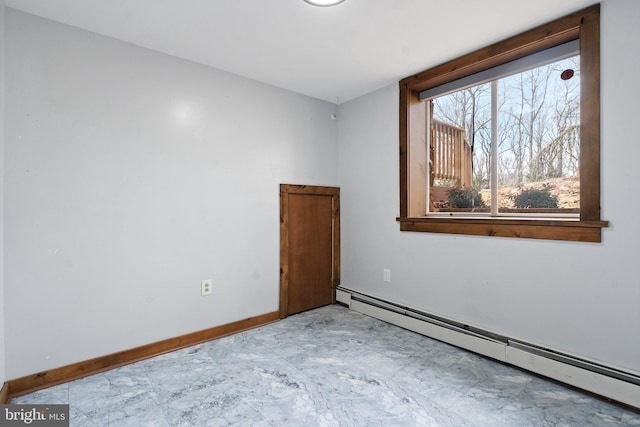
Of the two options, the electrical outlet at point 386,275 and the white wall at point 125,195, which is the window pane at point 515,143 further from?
the white wall at point 125,195

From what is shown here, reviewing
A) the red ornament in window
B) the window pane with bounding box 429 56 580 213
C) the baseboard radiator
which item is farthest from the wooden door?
the red ornament in window

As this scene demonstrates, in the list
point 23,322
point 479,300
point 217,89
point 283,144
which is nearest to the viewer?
point 23,322

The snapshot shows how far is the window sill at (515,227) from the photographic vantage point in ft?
6.41

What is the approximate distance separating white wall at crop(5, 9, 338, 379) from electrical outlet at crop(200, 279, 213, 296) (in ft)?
0.15

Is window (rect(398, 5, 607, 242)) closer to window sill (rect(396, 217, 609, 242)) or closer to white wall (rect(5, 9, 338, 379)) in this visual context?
window sill (rect(396, 217, 609, 242))

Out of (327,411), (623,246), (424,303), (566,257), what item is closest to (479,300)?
(424,303)

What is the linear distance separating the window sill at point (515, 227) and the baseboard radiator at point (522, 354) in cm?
75

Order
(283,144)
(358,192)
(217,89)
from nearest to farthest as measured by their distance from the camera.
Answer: (217,89)
(283,144)
(358,192)

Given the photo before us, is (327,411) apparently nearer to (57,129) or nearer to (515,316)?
(515,316)

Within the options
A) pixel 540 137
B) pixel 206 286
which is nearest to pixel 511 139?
pixel 540 137

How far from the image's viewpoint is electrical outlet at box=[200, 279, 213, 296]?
2717 mm

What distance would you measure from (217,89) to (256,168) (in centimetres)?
77

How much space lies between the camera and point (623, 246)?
72.1 inches

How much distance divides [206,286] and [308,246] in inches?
46.5
